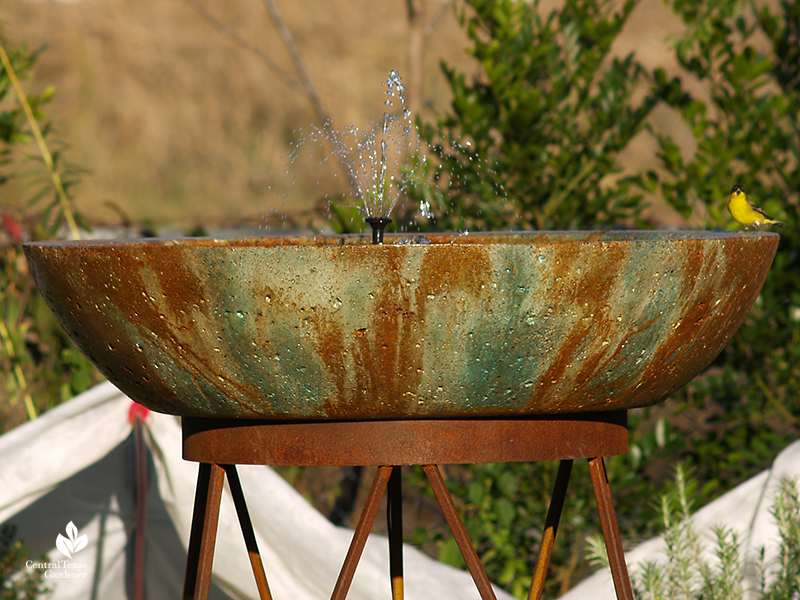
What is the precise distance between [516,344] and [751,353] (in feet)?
6.33

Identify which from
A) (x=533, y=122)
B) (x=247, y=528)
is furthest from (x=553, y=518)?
(x=533, y=122)

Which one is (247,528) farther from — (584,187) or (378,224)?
(584,187)

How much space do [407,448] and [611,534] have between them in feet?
1.15

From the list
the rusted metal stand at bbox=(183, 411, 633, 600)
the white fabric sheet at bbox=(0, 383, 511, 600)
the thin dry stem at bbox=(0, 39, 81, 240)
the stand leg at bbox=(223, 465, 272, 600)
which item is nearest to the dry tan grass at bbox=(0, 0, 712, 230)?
the thin dry stem at bbox=(0, 39, 81, 240)

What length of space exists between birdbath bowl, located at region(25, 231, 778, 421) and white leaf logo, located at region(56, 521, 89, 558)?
112 centimetres

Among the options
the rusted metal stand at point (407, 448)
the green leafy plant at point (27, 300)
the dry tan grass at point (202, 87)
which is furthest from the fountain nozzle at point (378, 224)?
the dry tan grass at point (202, 87)

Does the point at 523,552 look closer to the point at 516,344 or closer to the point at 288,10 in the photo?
the point at 516,344

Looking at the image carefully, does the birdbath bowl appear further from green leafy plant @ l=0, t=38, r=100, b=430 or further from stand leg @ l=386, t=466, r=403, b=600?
green leafy plant @ l=0, t=38, r=100, b=430

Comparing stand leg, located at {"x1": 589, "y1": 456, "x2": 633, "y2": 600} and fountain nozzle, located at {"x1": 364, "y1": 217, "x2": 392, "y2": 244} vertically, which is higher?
fountain nozzle, located at {"x1": 364, "y1": 217, "x2": 392, "y2": 244}

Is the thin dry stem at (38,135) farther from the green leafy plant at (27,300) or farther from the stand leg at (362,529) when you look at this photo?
the stand leg at (362,529)

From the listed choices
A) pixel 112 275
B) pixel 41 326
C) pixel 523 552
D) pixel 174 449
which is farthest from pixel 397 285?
pixel 41 326

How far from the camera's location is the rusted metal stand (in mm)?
1282

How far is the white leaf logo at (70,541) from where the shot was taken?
7.45ft

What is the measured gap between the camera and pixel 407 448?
4.19 feet
